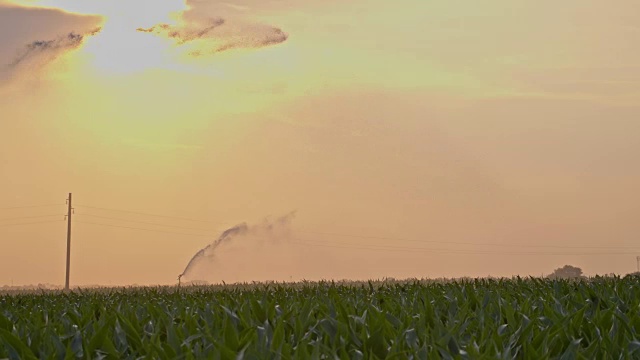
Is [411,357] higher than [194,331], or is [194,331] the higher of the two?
[411,357]

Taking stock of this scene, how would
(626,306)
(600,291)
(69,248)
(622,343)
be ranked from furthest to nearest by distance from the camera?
(69,248), (600,291), (626,306), (622,343)

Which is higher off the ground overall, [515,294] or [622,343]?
[622,343]

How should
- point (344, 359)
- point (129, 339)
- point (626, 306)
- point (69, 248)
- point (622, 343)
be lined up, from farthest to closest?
point (69, 248) → point (626, 306) → point (129, 339) → point (622, 343) → point (344, 359)

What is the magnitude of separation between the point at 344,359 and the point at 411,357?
415 millimetres

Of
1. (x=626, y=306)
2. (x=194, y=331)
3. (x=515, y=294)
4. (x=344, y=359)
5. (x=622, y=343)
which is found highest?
(x=344, y=359)

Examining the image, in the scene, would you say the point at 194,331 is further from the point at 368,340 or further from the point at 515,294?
the point at 515,294

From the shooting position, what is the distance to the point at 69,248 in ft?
240

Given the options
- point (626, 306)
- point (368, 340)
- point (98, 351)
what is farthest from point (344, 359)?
point (626, 306)

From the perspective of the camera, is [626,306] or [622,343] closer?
[622,343]

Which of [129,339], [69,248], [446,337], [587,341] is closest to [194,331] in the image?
[129,339]

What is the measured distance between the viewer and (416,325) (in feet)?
22.9

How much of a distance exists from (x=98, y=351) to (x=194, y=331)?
1364 millimetres

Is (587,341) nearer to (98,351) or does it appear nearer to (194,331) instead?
(194,331)

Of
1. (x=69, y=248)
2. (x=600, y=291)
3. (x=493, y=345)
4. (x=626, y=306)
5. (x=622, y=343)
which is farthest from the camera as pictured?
(x=69, y=248)
